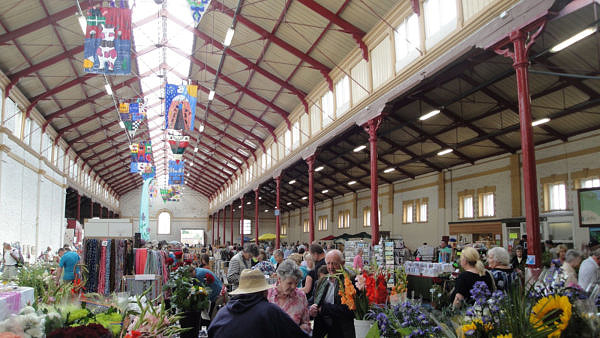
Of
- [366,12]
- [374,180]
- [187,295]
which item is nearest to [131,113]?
[366,12]

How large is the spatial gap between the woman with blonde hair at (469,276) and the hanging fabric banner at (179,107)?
12909 mm

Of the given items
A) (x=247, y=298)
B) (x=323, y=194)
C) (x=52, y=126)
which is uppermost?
(x=52, y=126)

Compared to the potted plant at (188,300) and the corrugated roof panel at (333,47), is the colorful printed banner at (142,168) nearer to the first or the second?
the corrugated roof panel at (333,47)

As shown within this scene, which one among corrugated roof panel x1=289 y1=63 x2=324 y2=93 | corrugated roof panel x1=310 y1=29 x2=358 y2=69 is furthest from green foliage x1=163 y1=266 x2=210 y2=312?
corrugated roof panel x1=289 y1=63 x2=324 y2=93

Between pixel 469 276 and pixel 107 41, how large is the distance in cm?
1068

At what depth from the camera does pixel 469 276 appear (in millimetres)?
5082

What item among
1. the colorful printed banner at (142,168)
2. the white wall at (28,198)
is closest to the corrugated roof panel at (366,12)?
the white wall at (28,198)

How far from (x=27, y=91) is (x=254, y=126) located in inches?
503

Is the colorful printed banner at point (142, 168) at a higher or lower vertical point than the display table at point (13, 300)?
higher

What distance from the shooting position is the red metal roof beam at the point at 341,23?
1515 cm

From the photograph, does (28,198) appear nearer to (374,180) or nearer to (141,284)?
(141,284)

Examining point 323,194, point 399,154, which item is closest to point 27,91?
point 399,154

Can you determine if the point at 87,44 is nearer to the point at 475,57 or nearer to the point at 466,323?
the point at 475,57

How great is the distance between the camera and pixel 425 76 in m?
11.2
